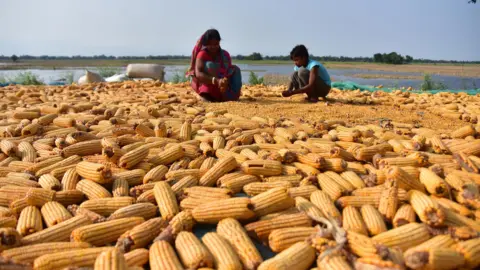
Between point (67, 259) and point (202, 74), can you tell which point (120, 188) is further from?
point (202, 74)

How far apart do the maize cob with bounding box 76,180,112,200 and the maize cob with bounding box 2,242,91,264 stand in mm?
808

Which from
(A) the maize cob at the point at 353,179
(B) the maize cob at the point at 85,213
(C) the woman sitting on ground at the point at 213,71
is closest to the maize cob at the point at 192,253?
(B) the maize cob at the point at 85,213

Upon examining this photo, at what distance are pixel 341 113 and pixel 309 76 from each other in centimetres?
211

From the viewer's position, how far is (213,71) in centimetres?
866

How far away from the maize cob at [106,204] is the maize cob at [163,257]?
28.0 inches

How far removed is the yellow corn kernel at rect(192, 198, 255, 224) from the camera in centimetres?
275

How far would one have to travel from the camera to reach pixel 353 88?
13.3 m

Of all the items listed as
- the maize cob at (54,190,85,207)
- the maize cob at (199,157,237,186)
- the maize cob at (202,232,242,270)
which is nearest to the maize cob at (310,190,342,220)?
the maize cob at (202,232,242,270)

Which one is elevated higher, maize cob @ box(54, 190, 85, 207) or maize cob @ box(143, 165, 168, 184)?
maize cob @ box(143, 165, 168, 184)

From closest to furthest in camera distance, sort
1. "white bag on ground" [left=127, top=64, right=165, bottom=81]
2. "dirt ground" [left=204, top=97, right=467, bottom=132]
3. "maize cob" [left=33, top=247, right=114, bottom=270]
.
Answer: "maize cob" [left=33, top=247, right=114, bottom=270]
"dirt ground" [left=204, top=97, right=467, bottom=132]
"white bag on ground" [left=127, top=64, right=165, bottom=81]

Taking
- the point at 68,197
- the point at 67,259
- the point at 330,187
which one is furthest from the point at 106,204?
the point at 330,187

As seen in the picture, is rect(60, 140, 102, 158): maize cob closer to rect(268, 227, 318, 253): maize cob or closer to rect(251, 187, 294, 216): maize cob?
rect(251, 187, 294, 216): maize cob

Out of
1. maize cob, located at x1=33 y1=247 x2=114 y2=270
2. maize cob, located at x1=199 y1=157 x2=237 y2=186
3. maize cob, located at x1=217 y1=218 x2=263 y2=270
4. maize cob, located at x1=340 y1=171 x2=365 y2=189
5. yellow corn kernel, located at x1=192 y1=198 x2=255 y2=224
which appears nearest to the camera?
maize cob, located at x1=33 y1=247 x2=114 y2=270

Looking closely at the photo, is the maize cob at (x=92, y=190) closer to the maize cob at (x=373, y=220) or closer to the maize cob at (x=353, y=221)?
the maize cob at (x=353, y=221)
